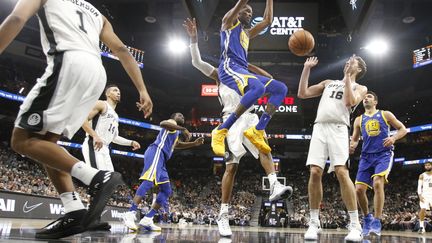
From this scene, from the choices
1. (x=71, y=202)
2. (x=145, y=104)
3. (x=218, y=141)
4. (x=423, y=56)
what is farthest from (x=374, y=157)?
(x=423, y=56)

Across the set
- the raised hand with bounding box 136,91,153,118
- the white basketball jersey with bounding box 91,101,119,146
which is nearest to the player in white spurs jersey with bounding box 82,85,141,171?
the white basketball jersey with bounding box 91,101,119,146

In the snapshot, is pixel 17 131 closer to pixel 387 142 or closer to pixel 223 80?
pixel 223 80

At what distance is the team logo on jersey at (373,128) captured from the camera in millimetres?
6027

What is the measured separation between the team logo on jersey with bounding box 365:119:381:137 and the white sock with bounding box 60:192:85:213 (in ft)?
16.2

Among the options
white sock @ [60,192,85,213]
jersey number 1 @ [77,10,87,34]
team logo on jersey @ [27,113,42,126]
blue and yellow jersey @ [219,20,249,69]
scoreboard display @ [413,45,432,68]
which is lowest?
white sock @ [60,192,85,213]

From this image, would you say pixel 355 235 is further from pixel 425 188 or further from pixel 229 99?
pixel 425 188

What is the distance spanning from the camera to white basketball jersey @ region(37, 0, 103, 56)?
2379 millimetres

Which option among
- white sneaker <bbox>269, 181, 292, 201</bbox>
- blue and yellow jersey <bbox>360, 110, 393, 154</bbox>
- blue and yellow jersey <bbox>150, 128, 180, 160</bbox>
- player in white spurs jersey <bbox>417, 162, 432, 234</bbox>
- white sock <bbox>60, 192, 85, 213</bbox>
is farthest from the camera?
player in white spurs jersey <bbox>417, 162, 432, 234</bbox>

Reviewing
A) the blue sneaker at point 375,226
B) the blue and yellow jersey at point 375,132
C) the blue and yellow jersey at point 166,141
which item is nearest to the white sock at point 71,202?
the blue and yellow jersey at point 166,141

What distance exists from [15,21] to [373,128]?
214 inches

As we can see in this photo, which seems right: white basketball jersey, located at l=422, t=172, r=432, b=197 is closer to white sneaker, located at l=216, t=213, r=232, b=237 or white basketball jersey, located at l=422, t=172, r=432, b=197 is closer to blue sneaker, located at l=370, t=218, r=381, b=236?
blue sneaker, located at l=370, t=218, r=381, b=236

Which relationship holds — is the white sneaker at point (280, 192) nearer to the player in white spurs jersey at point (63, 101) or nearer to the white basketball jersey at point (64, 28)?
the player in white spurs jersey at point (63, 101)

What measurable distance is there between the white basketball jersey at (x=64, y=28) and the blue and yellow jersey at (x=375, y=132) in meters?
4.84

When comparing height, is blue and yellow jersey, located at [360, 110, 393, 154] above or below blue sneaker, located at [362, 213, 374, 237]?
above
